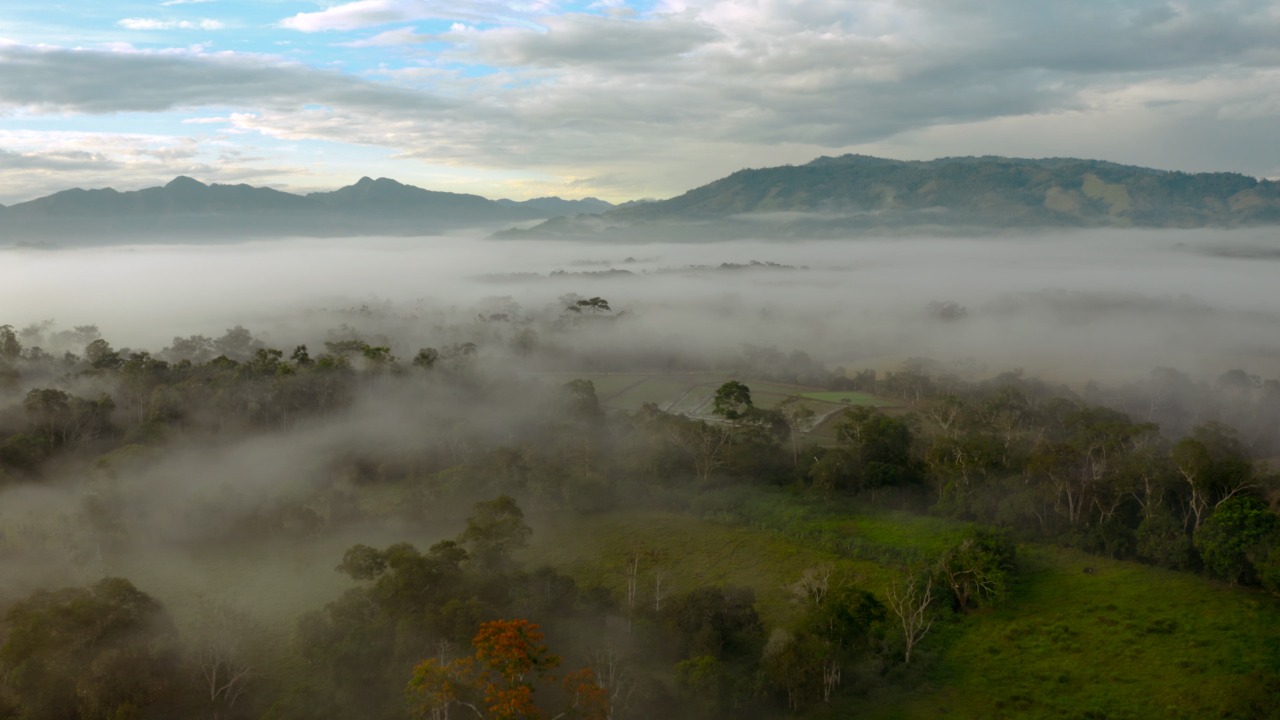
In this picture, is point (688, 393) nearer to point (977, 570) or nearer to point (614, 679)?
point (977, 570)

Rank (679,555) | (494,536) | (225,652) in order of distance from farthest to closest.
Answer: (679,555) < (494,536) < (225,652)

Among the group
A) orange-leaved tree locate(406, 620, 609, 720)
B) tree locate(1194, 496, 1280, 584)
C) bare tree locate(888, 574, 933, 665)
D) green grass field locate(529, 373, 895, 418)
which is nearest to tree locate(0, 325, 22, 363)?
green grass field locate(529, 373, 895, 418)

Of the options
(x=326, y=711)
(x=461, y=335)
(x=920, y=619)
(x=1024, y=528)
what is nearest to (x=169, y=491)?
(x=326, y=711)

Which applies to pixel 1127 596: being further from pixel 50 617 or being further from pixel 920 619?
pixel 50 617

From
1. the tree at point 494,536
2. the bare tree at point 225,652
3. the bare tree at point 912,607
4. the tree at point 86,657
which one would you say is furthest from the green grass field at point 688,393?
A: the tree at point 86,657

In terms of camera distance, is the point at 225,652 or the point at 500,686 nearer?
the point at 500,686

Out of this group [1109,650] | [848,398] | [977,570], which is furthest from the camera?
[848,398]

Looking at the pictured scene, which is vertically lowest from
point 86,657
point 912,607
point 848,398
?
point 848,398

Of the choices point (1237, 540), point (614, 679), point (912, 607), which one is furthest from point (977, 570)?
point (614, 679)
